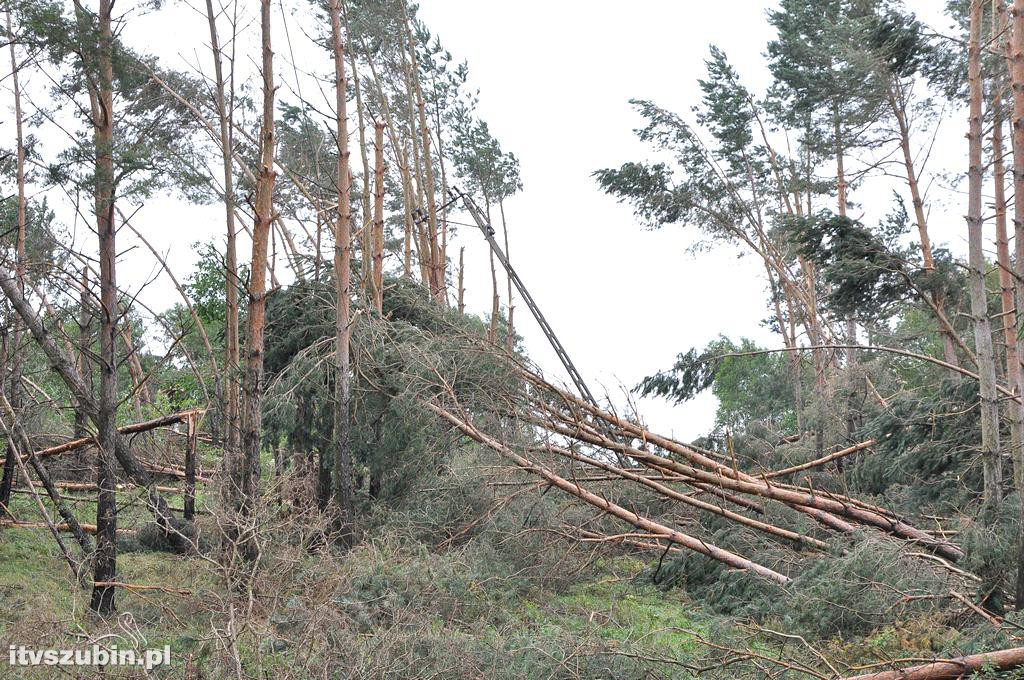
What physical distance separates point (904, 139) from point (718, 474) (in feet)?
26.9

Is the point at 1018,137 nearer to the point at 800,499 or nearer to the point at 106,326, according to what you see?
the point at 800,499

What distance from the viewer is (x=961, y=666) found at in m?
5.19

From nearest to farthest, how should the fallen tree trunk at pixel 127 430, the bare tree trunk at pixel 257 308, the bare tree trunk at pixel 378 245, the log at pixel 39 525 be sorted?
the bare tree trunk at pixel 257 308 → the fallen tree trunk at pixel 127 430 → the log at pixel 39 525 → the bare tree trunk at pixel 378 245

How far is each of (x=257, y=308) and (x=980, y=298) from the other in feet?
20.9

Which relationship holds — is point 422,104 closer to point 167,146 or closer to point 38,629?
point 167,146

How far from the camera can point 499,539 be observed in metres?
8.80

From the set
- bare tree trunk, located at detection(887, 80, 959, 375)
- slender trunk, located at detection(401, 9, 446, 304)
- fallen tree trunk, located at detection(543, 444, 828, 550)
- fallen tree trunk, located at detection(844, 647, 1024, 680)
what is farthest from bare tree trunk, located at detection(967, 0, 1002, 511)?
slender trunk, located at detection(401, 9, 446, 304)

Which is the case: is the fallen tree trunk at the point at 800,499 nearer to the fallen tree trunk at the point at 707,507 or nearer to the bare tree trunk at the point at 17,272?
the fallen tree trunk at the point at 707,507

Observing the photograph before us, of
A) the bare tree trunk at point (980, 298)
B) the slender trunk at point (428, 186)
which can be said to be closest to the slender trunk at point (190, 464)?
the slender trunk at point (428, 186)

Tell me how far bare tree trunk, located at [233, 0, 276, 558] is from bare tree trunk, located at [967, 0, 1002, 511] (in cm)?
608

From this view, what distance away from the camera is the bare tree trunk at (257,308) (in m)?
8.22

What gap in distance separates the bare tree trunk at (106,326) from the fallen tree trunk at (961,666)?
5.24 meters

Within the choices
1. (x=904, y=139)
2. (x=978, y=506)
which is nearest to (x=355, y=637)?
(x=978, y=506)

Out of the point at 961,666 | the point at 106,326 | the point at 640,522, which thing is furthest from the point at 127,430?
the point at 961,666
